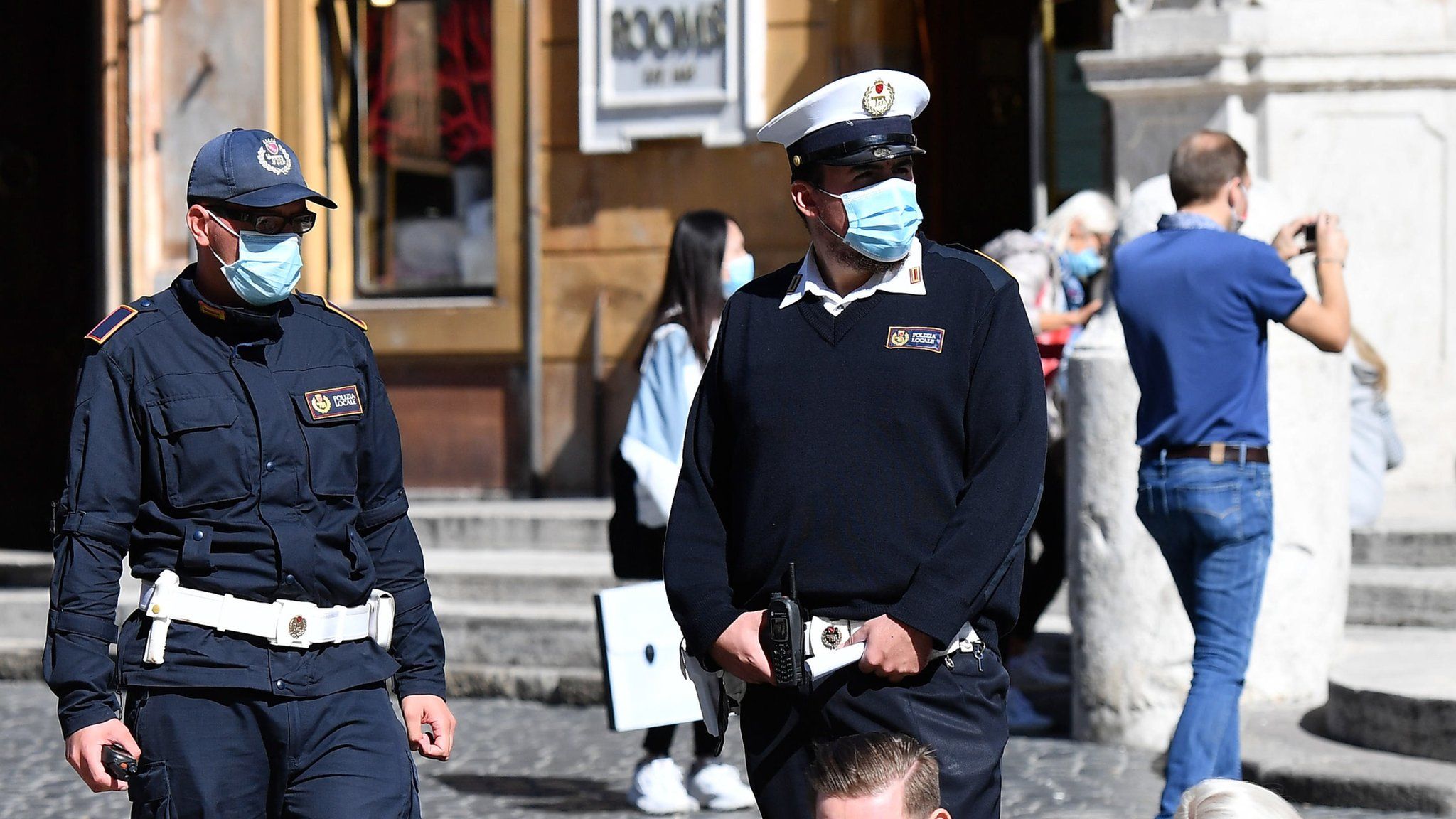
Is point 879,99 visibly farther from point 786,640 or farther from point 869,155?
point 786,640

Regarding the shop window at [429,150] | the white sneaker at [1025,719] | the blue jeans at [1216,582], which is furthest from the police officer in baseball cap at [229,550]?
the shop window at [429,150]

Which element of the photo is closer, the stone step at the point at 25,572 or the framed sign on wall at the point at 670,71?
the stone step at the point at 25,572

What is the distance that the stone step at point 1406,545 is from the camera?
8172 mm

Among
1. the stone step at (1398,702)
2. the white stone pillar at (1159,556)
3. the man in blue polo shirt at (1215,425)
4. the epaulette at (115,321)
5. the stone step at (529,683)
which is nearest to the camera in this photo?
the epaulette at (115,321)

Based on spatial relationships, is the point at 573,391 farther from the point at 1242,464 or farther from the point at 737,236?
the point at 1242,464

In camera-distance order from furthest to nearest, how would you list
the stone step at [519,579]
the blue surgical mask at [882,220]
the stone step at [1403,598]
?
the stone step at [519,579] < the stone step at [1403,598] < the blue surgical mask at [882,220]

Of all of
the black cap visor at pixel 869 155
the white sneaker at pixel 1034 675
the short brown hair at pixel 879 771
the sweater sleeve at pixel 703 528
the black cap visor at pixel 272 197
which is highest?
the black cap visor at pixel 869 155

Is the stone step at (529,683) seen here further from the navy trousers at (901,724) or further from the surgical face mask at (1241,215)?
the navy trousers at (901,724)

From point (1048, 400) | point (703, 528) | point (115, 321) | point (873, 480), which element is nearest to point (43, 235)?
point (1048, 400)

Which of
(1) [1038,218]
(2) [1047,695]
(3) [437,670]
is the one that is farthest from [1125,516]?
(1) [1038,218]

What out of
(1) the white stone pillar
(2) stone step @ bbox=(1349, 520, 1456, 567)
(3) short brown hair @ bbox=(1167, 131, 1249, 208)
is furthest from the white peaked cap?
(2) stone step @ bbox=(1349, 520, 1456, 567)

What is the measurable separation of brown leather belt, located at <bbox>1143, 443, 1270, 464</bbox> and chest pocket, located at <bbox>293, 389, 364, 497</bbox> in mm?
2528

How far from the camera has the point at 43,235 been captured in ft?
45.2

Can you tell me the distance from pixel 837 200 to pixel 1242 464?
236 centimetres
